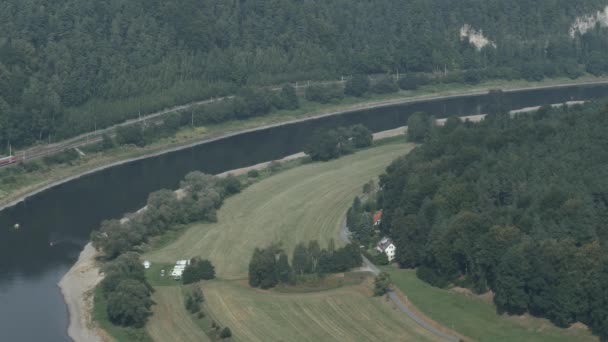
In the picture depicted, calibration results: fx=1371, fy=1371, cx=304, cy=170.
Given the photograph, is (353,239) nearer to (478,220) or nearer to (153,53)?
(478,220)

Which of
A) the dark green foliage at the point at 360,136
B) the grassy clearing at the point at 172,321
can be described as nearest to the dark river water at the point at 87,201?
the grassy clearing at the point at 172,321

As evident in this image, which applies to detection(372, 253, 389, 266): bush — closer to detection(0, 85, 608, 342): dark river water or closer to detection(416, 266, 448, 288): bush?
detection(416, 266, 448, 288): bush

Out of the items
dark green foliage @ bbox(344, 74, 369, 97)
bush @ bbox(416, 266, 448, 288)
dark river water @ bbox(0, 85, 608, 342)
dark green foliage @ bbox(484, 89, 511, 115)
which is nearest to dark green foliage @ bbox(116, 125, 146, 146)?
dark river water @ bbox(0, 85, 608, 342)

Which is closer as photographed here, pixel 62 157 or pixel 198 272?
pixel 198 272

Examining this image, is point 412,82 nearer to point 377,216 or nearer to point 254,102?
point 254,102

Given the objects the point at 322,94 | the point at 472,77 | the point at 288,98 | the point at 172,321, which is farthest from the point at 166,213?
the point at 472,77
